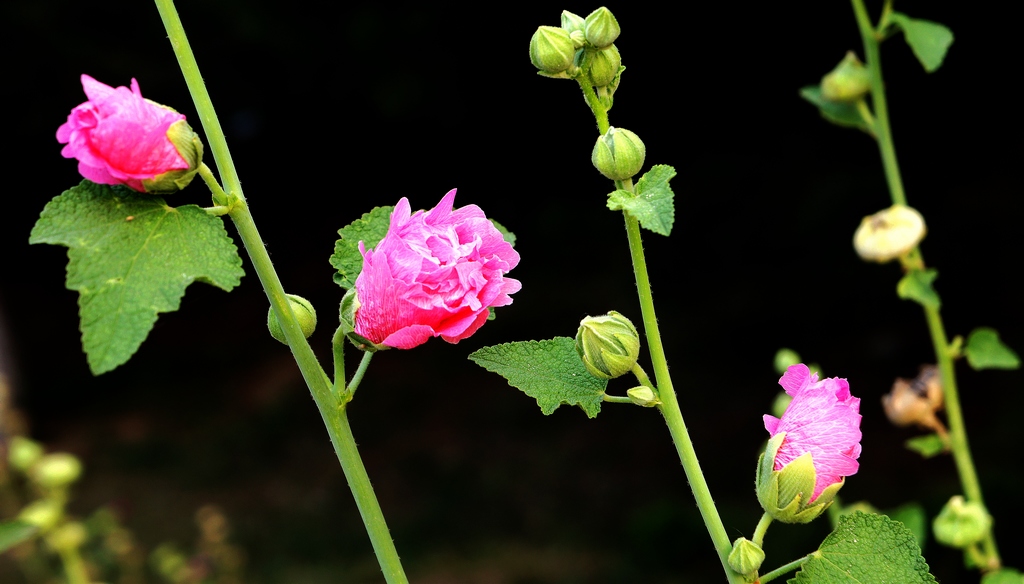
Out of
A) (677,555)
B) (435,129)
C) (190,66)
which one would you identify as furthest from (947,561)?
(190,66)

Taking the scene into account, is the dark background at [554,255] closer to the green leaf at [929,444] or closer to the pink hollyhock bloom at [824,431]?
the green leaf at [929,444]

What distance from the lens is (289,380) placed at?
369cm

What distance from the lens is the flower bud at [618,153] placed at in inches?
18.3

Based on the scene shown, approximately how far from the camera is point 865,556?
1.65 ft

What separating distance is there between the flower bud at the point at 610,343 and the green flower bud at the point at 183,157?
0.62 feet

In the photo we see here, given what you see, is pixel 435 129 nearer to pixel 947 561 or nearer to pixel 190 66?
pixel 947 561

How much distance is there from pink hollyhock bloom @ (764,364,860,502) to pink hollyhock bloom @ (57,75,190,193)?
0.30 meters

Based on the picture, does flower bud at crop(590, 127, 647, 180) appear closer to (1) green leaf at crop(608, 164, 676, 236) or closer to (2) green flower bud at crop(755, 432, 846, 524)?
(1) green leaf at crop(608, 164, 676, 236)

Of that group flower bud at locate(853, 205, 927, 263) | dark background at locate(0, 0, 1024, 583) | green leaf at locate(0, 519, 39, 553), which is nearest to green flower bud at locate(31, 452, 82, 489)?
green leaf at locate(0, 519, 39, 553)

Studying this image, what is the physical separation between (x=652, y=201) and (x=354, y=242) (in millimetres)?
191

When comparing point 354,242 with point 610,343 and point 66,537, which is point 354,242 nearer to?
point 610,343

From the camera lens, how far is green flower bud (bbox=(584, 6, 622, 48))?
0.47 metres

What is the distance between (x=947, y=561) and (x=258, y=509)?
6.23 ft

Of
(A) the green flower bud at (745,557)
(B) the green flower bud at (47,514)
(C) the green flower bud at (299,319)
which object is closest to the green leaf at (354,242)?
(C) the green flower bud at (299,319)
